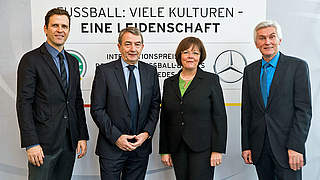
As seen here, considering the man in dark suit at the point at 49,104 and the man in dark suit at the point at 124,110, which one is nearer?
the man in dark suit at the point at 49,104

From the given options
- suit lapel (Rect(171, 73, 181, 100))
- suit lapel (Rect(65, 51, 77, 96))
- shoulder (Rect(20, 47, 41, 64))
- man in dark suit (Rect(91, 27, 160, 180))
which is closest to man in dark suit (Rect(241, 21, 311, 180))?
suit lapel (Rect(171, 73, 181, 100))

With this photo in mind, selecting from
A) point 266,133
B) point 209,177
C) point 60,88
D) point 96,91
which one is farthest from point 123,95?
point 266,133

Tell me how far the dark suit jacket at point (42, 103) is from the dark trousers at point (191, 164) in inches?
32.4

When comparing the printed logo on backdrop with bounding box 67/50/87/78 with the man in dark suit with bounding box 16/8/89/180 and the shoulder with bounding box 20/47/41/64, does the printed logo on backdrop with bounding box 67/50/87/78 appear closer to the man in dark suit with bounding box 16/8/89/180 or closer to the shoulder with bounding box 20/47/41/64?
the man in dark suit with bounding box 16/8/89/180

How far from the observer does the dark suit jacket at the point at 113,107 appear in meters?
1.96

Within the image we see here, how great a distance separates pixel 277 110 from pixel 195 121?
0.58 m

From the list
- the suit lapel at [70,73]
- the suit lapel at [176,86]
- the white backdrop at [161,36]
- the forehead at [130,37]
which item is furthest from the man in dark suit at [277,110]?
the suit lapel at [70,73]

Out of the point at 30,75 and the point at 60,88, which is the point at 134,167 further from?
the point at 30,75

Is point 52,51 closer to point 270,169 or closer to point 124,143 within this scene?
point 124,143

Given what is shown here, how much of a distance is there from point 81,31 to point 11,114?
1.10m

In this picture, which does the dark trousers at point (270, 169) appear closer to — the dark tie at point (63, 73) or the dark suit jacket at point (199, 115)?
the dark suit jacket at point (199, 115)

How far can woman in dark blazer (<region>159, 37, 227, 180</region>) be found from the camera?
195cm

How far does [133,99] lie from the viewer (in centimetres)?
202

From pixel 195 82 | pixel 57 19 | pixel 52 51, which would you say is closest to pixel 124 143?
pixel 195 82
